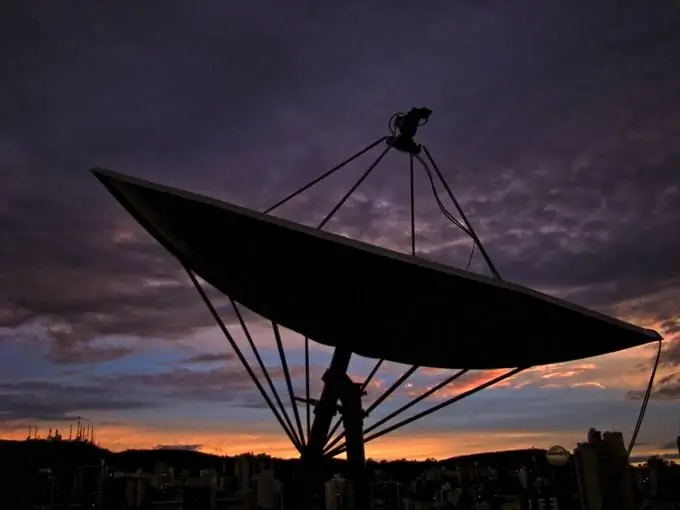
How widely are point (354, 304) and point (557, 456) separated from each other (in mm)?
6576

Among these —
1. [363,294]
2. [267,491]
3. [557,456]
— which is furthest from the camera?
[267,491]

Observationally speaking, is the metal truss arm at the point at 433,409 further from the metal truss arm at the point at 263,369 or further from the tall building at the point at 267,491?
the tall building at the point at 267,491

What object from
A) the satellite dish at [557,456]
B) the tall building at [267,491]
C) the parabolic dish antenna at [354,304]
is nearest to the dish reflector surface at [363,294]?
the parabolic dish antenna at [354,304]

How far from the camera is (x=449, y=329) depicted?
17969mm

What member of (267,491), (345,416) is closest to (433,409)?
(345,416)

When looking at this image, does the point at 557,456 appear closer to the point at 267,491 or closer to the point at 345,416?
the point at 345,416

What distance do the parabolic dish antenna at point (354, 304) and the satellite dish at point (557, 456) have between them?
219 cm

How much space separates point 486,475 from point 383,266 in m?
180

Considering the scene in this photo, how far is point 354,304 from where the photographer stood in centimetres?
1703

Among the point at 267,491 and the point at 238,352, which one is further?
the point at 267,491

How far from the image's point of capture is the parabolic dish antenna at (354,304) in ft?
44.8

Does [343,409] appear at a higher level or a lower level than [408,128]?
lower

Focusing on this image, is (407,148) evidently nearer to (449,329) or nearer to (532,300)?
(449,329)

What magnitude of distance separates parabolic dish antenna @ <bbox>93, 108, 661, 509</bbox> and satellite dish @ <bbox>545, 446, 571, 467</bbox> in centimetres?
219
